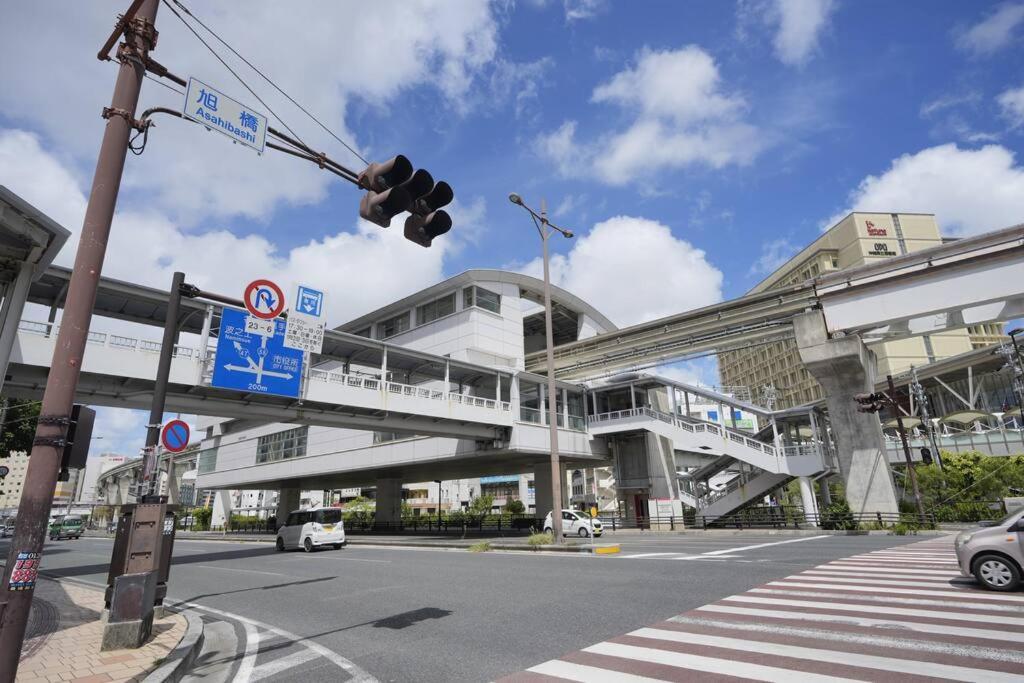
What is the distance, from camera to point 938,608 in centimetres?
704

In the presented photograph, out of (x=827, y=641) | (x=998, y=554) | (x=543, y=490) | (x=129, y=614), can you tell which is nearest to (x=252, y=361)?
(x=129, y=614)

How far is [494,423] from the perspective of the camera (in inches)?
1147

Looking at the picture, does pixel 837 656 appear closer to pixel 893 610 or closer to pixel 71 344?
pixel 893 610

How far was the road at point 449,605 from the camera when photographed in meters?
5.96

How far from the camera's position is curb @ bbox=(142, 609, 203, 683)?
5391 millimetres

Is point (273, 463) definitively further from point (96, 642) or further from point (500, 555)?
point (96, 642)

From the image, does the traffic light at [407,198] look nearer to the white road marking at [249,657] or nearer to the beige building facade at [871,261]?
the white road marking at [249,657]

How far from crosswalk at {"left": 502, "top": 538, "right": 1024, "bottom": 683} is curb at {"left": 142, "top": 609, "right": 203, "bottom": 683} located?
356 centimetres

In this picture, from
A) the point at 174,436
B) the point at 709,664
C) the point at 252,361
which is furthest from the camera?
the point at 252,361

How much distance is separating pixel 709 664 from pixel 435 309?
36754 mm

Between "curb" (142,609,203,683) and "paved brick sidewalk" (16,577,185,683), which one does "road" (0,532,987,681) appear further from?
"paved brick sidewalk" (16,577,185,683)

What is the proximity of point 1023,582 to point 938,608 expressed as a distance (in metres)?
2.41

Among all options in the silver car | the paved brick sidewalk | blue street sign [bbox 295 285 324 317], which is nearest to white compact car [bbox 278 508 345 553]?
the paved brick sidewalk

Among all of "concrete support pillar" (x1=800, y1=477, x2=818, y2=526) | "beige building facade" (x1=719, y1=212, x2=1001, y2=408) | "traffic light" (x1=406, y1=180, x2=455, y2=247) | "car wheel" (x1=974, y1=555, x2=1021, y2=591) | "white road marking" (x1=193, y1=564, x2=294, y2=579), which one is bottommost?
"white road marking" (x1=193, y1=564, x2=294, y2=579)
